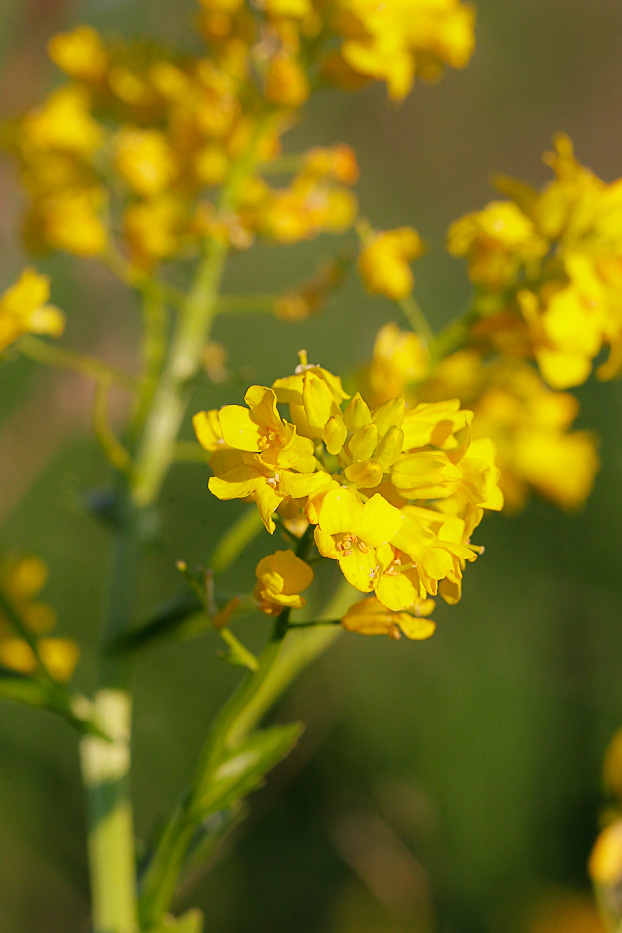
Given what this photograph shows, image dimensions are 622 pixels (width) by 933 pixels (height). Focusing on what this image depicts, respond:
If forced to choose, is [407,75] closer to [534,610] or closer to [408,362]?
[408,362]

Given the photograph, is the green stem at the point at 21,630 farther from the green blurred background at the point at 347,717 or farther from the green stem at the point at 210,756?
the green blurred background at the point at 347,717

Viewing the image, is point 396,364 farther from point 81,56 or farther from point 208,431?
point 81,56

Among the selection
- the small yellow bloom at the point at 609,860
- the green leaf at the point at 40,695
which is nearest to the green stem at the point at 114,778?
the green leaf at the point at 40,695

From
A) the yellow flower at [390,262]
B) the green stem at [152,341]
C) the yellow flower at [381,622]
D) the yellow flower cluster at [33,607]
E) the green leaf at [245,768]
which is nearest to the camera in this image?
the yellow flower at [381,622]

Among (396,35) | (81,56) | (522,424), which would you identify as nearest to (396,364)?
(522,424)

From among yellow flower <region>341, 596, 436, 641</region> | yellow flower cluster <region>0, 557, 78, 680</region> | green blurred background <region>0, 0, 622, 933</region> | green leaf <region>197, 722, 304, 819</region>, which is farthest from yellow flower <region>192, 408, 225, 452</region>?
green blurred background <region>0, 0, 622, 933</region>
